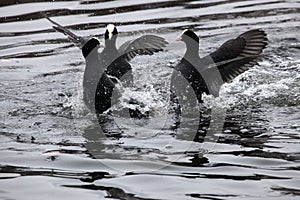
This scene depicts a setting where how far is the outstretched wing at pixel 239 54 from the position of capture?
841cm

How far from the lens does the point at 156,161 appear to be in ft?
21.5

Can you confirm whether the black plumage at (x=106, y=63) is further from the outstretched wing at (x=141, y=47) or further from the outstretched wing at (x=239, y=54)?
the outstretched wing at (x=239, y=54)

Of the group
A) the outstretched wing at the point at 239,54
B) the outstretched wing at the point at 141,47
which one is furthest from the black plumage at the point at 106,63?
the outstretched wing at the point at 239,54

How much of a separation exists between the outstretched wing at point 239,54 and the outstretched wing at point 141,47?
132 centimetres

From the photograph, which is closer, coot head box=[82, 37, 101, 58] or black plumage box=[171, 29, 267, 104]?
black plumage box=[171, 29, 267, 104]

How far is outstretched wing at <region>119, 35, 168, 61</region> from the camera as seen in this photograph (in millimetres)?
9734

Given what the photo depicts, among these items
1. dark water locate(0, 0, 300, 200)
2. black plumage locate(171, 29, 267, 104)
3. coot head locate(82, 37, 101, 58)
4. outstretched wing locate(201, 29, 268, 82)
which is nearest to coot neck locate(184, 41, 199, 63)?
black plumage locate(171, 29, 267, 104)

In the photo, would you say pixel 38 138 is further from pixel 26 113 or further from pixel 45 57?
pixel 45 57

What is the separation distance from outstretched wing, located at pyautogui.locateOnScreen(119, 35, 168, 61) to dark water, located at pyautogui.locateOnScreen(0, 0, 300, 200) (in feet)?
0.95

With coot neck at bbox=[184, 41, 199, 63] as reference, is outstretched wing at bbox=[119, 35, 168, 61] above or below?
above

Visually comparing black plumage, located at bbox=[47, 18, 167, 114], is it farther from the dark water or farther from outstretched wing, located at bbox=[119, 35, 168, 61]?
the dark water

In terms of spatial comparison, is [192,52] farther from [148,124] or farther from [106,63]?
[148,124]

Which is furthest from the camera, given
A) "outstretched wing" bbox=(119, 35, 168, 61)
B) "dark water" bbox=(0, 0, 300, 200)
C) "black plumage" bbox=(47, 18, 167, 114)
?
"outstretched wing" bbox=(119, 35, 168, 61)

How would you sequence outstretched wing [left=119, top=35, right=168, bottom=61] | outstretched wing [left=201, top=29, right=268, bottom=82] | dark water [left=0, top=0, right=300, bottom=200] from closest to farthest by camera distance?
dark water [left=0, top=0, right=300, bottom=200] → outstretched wing [left=201, top=29, right=268, bottom=82] → outstretched wing [left=119, top=35, right=168, bottom=61]
